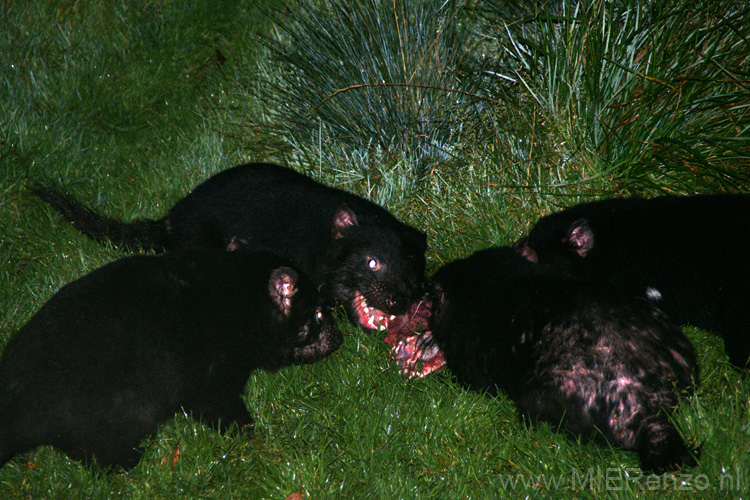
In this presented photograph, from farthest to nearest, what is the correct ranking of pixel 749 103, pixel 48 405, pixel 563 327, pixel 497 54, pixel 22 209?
pixel 497 54 < pixel 22 209 < pixel 749 103 < pixel 563 327 < pixel 48 405

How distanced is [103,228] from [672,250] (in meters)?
4.62

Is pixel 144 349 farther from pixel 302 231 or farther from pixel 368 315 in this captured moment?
pixel 302 231

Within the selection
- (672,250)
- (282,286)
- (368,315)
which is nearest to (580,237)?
(672,250)

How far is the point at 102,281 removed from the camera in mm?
3717

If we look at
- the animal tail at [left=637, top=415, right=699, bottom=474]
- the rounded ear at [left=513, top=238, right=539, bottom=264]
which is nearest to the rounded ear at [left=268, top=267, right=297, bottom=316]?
the rounded ear at [left=513, top=238, right=539, bottom=264]

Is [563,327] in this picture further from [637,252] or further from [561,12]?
[561,12]

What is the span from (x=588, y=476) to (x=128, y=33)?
8151mm

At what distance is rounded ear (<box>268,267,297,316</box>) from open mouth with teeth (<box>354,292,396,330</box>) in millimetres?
811

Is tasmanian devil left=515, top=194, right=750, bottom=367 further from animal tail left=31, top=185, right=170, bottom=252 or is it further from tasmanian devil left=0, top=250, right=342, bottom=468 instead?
animal tail left=31, top=185, right=170, bottom=252

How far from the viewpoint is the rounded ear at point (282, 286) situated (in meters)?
4.25

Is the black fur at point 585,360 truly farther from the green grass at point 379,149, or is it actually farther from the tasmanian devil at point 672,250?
the tasmanian devil at point 672,250

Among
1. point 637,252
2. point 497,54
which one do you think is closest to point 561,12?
point 497,54

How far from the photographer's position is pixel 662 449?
3.18 m

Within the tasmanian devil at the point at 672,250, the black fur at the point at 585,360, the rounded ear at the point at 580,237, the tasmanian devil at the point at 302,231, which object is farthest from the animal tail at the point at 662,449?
the tasmanian devil at the point at 302,231
